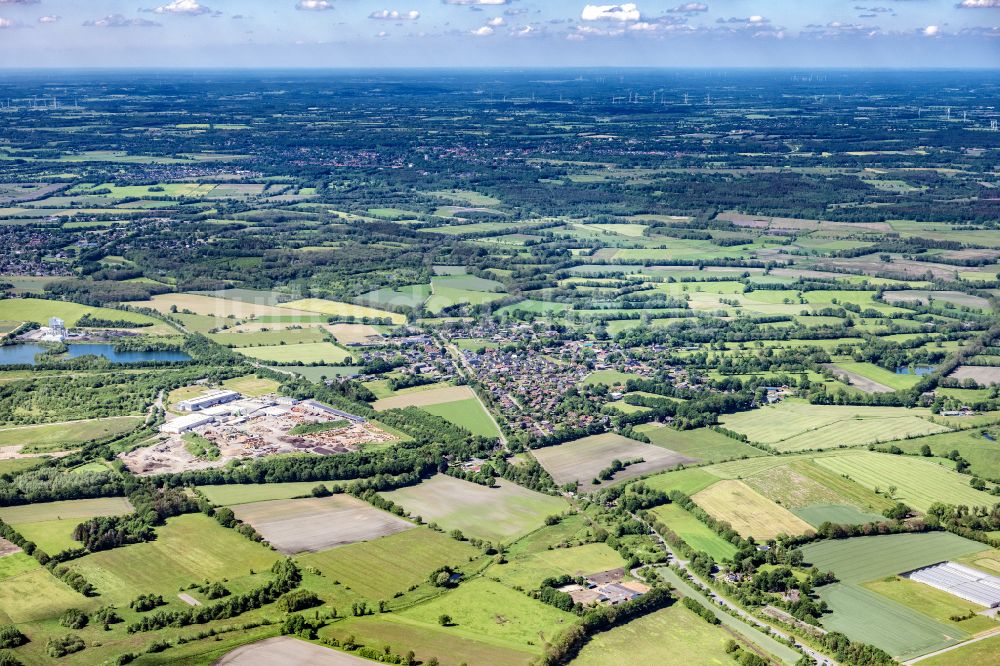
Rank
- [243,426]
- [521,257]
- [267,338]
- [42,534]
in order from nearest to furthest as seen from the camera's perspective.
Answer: [42,534], [243,426], [267,338], [521,257]

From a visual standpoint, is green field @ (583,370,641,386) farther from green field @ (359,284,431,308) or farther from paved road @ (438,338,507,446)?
green field @ (359,284,431,308)

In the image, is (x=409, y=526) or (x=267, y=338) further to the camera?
(x=267, y=338)

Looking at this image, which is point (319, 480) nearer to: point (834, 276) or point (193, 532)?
point (193, 532)

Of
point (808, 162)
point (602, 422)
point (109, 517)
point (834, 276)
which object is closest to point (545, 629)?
point (109, 517)

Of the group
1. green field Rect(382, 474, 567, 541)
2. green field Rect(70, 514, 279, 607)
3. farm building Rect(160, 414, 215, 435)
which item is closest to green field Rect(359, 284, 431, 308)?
farm building Rect(160, 414, 215, 435)

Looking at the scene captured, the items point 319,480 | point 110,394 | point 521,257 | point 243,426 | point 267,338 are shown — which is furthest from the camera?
point 521,257
